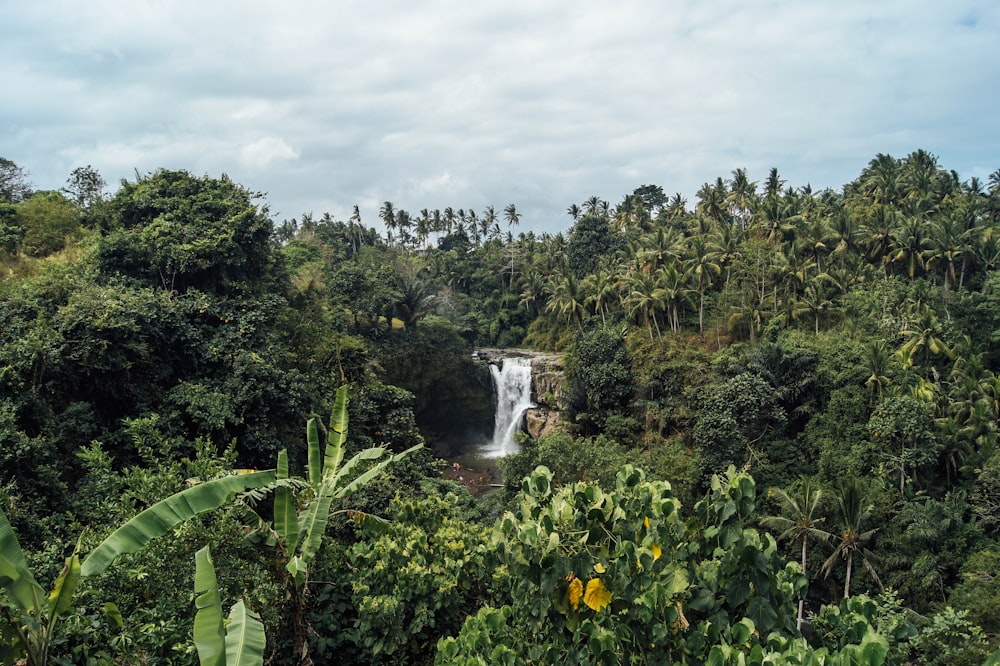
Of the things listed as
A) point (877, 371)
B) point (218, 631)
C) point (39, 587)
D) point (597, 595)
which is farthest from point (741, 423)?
point (39, 587)

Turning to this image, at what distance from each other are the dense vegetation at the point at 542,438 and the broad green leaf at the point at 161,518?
0.32ft

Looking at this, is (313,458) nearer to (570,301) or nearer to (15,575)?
(15,575)

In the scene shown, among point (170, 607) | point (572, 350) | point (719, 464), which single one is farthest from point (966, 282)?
point (170, 607)

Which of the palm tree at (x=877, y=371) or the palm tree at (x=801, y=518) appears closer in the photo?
the palm tree at (x=801, y=518)

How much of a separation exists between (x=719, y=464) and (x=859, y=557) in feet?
19.4

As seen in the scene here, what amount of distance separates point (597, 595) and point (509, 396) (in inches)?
1358

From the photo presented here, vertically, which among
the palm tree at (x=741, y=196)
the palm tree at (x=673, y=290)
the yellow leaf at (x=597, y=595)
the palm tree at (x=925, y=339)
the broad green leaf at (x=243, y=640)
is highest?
the palm tree at (x=741, y=196)

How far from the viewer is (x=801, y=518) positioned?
21422 millimetres

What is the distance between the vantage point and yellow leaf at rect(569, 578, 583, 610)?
475 centimetres

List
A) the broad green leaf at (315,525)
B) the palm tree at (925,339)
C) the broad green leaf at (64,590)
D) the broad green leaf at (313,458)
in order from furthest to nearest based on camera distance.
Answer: the palm tree at (925,339), the broad green leaf at (313,458), the broad green leaf at (315,525), the broad green leaf at (64,590)

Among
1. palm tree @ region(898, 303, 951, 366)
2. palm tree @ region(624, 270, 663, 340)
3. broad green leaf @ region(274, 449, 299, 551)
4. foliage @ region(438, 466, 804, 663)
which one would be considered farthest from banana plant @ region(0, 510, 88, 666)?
palm tree @ region(624, 270, 663, 340)

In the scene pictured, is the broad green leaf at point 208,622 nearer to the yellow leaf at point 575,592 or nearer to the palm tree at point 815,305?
the yellow leaf at point 575,592

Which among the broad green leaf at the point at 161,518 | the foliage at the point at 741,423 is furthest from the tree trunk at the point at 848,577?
the broad green leaf at the point at 161,518

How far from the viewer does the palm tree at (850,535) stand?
67.1ft
